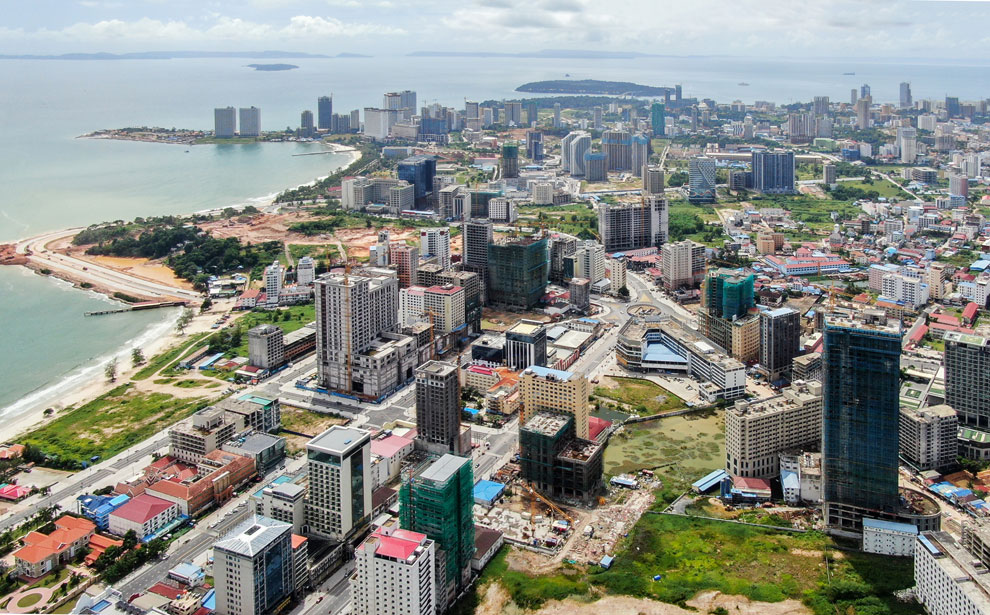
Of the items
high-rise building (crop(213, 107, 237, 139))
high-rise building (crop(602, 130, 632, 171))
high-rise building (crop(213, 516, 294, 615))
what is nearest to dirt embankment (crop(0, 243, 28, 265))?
high-rise building (crop(213, 516, 294, 615))

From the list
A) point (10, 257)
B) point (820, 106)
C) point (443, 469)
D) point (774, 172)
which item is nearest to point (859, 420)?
point (443, 469)

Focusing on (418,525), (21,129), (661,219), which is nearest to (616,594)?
(418,525)

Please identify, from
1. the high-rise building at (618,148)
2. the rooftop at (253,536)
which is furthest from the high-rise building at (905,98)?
the rooftop at (253,536)

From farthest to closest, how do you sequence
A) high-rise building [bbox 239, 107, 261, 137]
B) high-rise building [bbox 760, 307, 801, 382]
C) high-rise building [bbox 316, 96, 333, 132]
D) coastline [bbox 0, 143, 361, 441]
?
1. high-rise building [bbox 316, 96, 333, 132]
2. high-rise building [bbox 239, 107, 261, 137]
3. high-rise building [bbox 760, 307, 801, 382]
4. coastline [bbox 0, 143, 361, 441]

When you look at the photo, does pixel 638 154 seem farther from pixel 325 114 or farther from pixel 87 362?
pixel 87 362

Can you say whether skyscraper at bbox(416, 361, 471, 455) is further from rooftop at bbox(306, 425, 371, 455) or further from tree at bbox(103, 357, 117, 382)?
tree at bbox(103, 357, 117, 382)

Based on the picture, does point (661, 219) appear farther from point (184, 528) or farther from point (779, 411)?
point (184, 528)

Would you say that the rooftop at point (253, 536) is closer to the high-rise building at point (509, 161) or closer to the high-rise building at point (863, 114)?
the high-rise building at point (509, 161)
